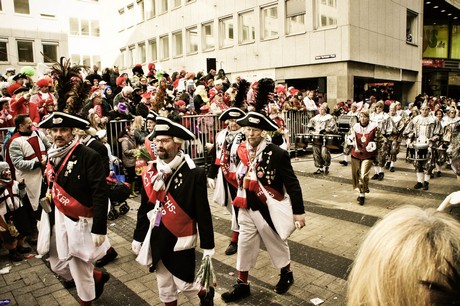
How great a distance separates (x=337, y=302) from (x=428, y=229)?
3.55 meters

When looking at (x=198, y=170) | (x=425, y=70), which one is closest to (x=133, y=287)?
(x=198, y=170)

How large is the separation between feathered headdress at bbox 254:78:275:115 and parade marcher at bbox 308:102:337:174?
24.8ft

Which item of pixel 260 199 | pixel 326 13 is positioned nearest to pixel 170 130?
pixel 260 199

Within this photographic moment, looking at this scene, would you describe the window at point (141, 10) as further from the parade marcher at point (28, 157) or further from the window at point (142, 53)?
the parade marcher at point (28, 157)

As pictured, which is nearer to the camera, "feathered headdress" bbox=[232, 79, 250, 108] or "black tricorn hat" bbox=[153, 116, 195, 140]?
"black tricorn hat" bbox=[153, 116, 195, 140]

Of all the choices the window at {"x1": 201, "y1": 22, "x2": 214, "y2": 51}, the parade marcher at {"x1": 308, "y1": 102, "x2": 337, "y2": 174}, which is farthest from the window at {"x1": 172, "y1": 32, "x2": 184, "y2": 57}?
the parade marcher at {"x1": 308, "y1": 102, "x2": 337, "y2": 174}

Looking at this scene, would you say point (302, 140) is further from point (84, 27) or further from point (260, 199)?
point (84, 27)

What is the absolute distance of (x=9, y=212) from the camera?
584cm

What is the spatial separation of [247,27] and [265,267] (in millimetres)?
22965

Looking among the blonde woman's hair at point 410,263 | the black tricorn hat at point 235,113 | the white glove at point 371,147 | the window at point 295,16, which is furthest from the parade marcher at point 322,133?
the window at point 295,16

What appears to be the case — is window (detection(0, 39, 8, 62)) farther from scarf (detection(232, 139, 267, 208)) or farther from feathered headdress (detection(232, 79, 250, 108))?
scarf (detection(232, 139, 267, 208))

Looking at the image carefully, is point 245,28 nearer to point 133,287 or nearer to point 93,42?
point 93,42

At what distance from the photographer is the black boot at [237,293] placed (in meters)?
4.40

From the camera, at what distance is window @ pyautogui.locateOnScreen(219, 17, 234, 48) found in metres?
26.9
